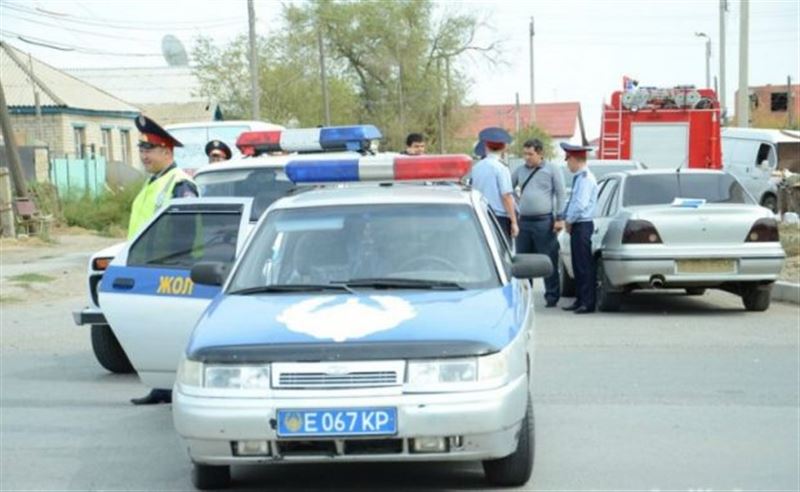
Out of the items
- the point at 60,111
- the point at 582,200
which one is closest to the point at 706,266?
the point at 582,200

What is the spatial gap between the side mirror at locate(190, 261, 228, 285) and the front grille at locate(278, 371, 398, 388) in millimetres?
1727

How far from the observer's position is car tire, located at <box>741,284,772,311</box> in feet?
44.3

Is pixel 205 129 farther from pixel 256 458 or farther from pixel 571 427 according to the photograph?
pixel 256 458

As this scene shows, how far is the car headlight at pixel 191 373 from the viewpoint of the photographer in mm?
6145

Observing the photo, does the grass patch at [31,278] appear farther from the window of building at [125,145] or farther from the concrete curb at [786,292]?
the window of building at [125,145]

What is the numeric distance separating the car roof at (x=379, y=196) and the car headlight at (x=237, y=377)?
5.57 feet

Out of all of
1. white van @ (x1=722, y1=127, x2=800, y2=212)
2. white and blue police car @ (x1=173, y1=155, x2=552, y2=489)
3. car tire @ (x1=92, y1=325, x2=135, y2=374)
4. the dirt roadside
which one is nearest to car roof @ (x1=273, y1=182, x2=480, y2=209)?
white and blue police car @ (x1=173, y1=155, x2=552, y2=489)

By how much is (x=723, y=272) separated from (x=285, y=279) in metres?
7.16

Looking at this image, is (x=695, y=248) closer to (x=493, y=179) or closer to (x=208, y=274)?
(x=493, y=179)

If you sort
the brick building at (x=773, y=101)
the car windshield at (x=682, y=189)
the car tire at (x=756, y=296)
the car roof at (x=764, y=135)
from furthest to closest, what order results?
the brick building at (x=773, y=101), the car roof at (x=764, y=135), the car windshield at (x=682, y=189), the car tire at (x=756, y=296)

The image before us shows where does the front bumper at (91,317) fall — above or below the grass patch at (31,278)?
above

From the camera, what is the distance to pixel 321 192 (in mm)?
7922

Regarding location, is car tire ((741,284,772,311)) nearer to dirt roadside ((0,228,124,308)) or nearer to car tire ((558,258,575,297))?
car tire ((558,258,575,297))

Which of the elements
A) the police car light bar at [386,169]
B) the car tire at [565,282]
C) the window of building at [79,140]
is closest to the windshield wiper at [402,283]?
the police car light bar at [386,169]
